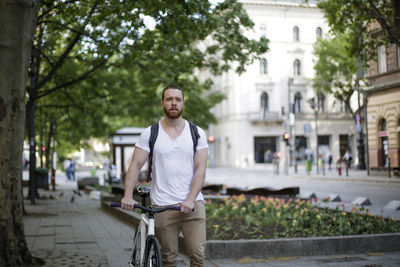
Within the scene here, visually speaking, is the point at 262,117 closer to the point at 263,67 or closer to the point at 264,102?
the point at 264,102

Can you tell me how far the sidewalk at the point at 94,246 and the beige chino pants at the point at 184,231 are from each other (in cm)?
263

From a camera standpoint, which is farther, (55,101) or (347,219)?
(55,101)

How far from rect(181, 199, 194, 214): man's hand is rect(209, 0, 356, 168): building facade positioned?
54.7 metres

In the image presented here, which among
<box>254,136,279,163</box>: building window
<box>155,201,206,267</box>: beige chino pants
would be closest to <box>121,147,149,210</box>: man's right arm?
<box>155,201,206,267</box>: beige chino pants

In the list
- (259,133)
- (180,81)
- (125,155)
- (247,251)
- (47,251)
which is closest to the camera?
(247,251)

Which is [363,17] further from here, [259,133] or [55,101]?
[259,133]

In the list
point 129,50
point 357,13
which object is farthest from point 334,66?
point 129,50

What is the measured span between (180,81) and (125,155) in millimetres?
12175

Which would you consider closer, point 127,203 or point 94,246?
point 127,203

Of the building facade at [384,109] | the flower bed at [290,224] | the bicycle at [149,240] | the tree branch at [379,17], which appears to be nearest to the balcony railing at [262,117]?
the building facade at [384,109]

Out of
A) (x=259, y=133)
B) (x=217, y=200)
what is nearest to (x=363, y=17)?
(x=217, y=200)

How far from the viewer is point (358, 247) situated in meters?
7.55

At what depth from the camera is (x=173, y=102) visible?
13.7 feet

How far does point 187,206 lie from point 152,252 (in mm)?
450
